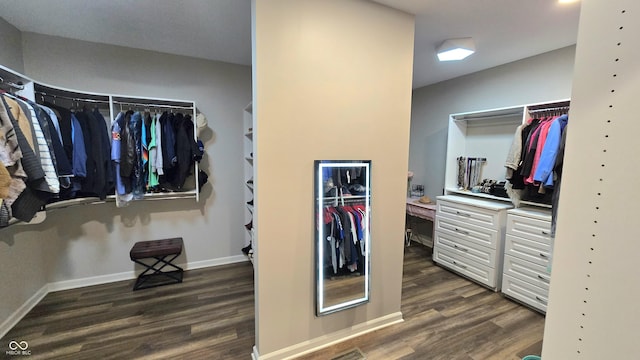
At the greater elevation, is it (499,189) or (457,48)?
(457,48)

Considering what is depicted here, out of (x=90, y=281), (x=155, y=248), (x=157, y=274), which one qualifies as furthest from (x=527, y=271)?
(x=90, y=281)

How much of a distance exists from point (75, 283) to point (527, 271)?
15.7 ft

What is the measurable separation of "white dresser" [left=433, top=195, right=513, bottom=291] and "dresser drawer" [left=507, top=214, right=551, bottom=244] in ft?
0.44

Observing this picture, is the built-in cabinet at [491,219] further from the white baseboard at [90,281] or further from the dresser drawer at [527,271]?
the white baseboard at [90,281]

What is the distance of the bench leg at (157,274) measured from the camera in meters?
2.95

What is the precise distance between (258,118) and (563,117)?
8.96 ft

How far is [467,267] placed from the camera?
10.4ft

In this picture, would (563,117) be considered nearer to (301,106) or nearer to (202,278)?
(301,106)

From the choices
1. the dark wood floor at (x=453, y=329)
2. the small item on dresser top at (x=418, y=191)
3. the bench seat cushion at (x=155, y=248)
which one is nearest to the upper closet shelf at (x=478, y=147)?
the small item on dresser top at (x=418, y=191)

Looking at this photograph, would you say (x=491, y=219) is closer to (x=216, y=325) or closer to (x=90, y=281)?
(x=216, y=325)

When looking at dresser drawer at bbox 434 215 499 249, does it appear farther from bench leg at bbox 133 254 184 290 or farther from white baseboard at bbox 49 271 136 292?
white baseboard at bbox 49 271 136 292

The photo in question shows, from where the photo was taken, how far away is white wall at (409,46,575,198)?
281 cm

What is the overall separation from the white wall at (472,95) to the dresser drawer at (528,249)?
5.06 ft

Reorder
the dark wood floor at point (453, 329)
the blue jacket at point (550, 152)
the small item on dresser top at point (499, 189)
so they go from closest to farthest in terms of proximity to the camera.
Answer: the dark wood floor at point (453, 329)
the blue jacket at point (550, 152)
the small item on dresser top at point (499, 189)
